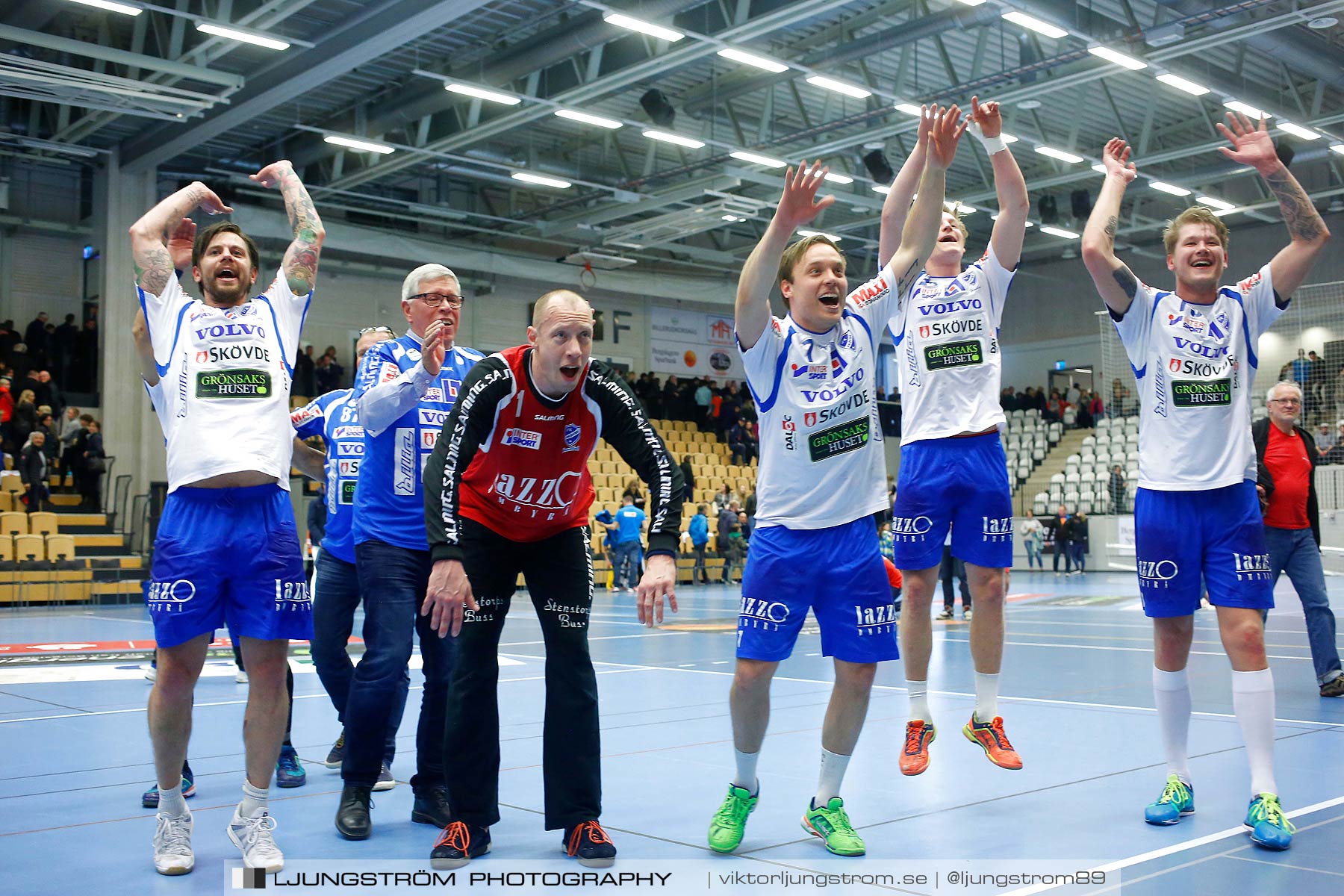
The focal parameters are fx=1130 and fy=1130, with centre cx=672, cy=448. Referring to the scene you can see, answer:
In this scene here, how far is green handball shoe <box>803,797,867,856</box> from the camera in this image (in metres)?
3.74

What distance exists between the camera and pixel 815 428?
4043 millimetres

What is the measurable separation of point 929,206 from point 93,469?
2035cm

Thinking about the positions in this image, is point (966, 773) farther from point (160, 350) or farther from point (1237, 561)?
point (160, 350)

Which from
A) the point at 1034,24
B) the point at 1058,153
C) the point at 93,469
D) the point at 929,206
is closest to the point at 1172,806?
the point at 929,206

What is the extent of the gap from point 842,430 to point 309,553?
12.7 m

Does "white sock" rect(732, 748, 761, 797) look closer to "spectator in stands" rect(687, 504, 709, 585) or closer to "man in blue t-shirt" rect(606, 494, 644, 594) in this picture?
"man in blue t-shirt" rect(606, 494, 644, 594)

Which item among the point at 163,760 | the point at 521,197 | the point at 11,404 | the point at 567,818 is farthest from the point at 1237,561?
the point at 521,197

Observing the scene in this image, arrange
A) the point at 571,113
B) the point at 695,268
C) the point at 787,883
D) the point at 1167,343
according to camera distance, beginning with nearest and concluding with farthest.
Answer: the point at 787,883, the point at 1167,343, the point at 571,113, the point at 695,268

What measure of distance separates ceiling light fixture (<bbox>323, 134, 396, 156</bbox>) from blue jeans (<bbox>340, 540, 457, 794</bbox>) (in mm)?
16941

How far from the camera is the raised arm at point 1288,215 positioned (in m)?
4.49

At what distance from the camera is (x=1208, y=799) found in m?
4.50

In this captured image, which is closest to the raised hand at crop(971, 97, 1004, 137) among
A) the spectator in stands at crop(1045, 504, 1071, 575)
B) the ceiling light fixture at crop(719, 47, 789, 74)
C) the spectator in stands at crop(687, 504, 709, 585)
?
the ceiling light fixture at crop(719, 47, 789, 74)

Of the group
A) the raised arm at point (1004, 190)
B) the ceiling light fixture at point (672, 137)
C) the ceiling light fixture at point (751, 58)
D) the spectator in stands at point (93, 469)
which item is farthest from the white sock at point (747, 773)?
the spectator in stands at point (93, 469)

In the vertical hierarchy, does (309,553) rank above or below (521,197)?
below
